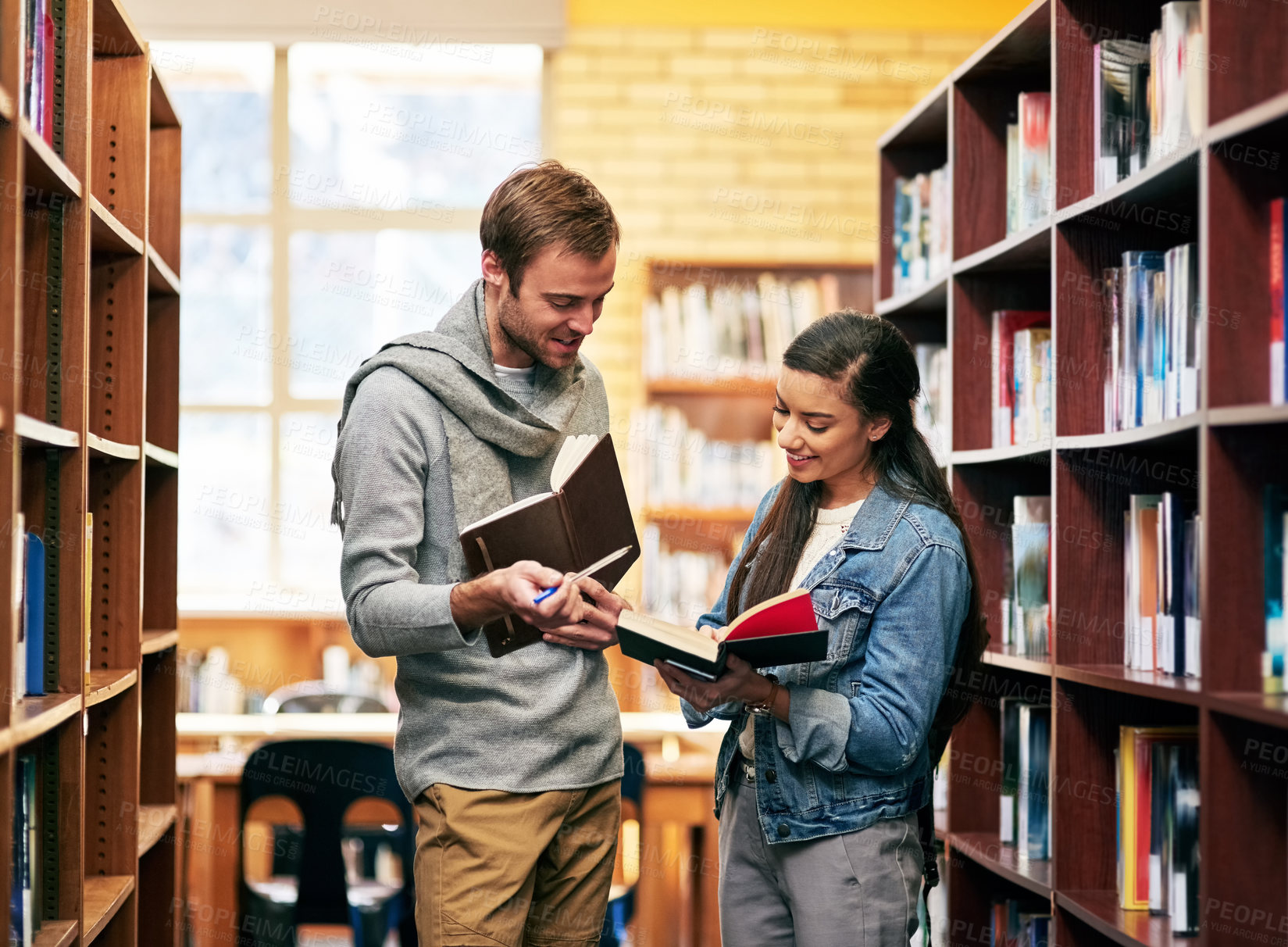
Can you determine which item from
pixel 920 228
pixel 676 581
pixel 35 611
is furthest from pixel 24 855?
pixel 676 581

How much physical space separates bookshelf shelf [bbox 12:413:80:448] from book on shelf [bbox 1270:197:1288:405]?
165 cm

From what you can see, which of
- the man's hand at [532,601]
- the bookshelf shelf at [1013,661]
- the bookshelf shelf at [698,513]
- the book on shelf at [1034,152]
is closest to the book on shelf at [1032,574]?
the bookshelf shelf at [1013,661]

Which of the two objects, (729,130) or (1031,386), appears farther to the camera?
(729,130)

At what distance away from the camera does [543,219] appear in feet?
6.15

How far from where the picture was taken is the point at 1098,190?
86.7 inches

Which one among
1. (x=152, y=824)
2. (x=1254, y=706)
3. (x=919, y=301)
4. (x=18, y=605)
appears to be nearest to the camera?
(x=1254, y=706)

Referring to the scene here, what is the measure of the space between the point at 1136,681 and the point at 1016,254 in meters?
0.94

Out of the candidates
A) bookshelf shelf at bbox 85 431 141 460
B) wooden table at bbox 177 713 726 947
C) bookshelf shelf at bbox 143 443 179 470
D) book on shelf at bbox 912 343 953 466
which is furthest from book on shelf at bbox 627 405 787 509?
bookshelf shelf at bbox 85 431 141 460

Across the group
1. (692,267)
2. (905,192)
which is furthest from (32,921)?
(692,267)

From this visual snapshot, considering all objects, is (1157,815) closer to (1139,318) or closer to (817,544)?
(817,544)

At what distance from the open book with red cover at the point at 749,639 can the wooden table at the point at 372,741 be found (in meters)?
1.77

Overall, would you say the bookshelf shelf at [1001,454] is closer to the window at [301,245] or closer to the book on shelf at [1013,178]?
the book on shelf at [1013,178]

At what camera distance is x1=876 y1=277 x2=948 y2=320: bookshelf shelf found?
2.84 m

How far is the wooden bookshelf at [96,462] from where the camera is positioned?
5.86 ft
